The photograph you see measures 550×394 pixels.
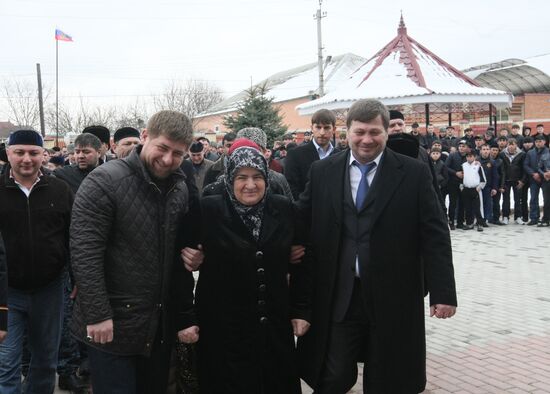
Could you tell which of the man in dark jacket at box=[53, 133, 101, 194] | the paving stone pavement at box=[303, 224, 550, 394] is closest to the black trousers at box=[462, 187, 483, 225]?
the paving stone pavement at box=[303, 224, 550, 394]

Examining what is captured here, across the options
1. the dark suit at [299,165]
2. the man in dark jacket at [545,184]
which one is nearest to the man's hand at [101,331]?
the dark suit at [299,165]

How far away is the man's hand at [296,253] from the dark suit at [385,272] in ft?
0.37

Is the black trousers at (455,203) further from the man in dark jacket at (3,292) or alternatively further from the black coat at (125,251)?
the man in dark jacket at (3,292)

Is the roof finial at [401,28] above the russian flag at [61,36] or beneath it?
beneath

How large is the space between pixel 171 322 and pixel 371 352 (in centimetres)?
125

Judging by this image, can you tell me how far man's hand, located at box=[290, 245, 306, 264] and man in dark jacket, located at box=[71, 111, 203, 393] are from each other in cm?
78

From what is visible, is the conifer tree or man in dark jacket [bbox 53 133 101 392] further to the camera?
the conifer tree

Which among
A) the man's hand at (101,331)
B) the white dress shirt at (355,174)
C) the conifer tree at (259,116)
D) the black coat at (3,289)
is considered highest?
the conifer tree at (259,116)

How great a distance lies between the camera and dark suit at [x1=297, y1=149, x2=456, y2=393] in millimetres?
3330

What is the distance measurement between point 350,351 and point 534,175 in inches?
459

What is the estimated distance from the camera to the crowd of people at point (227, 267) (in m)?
2.91

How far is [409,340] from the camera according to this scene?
3.41m

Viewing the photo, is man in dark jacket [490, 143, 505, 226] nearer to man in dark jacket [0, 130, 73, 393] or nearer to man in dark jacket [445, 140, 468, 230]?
man in dark jacket [445, 140, 468, 230]

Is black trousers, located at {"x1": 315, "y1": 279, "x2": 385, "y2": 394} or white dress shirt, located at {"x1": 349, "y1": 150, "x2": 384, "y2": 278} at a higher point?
white dress shirt, located at {"x1": 349, "y1": 150, "x2": 384, "y2": 278}
